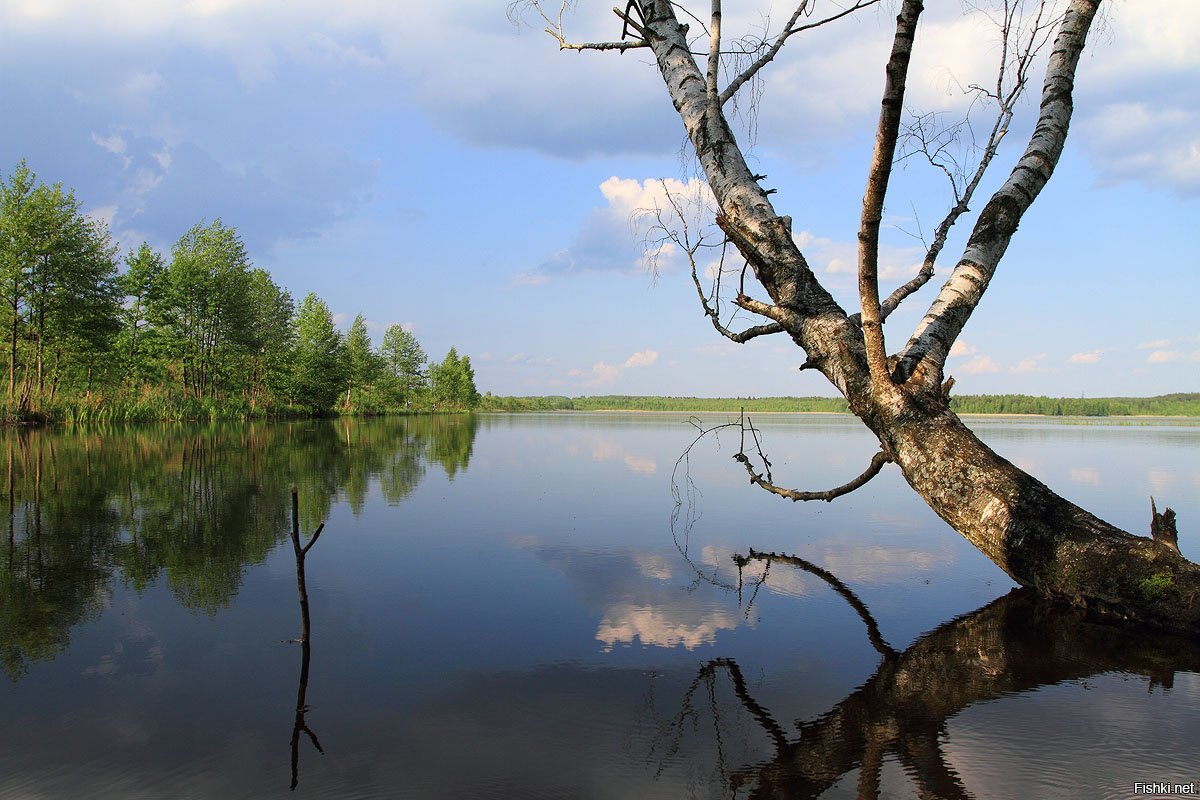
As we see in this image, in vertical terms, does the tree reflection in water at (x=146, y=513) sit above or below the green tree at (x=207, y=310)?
below

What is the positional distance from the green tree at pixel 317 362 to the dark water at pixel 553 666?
40.4 metres

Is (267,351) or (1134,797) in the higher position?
(267,351)

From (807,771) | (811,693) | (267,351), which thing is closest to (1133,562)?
(811,693)

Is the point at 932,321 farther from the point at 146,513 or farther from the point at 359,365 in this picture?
the point at 359,365

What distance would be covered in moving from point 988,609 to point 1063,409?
10373 cm

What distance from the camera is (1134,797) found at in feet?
9.13

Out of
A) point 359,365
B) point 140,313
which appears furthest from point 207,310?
point 359,365

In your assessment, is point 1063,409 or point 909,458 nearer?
point 909,458

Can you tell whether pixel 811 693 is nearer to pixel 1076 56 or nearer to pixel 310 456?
pixel 1076 56

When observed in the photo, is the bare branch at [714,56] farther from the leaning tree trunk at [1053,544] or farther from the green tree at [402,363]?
the green tree at [402,363]

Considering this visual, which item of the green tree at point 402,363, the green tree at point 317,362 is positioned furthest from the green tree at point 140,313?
the green tree at point 402,363

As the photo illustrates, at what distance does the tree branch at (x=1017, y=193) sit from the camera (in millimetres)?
4676

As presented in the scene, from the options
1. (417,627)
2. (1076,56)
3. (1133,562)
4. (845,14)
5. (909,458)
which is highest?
(845,14)

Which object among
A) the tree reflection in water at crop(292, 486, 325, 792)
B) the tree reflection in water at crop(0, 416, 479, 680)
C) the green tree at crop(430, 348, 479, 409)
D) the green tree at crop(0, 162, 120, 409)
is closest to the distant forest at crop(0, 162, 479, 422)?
the green tree at crop(0, 162, 120, 409)
